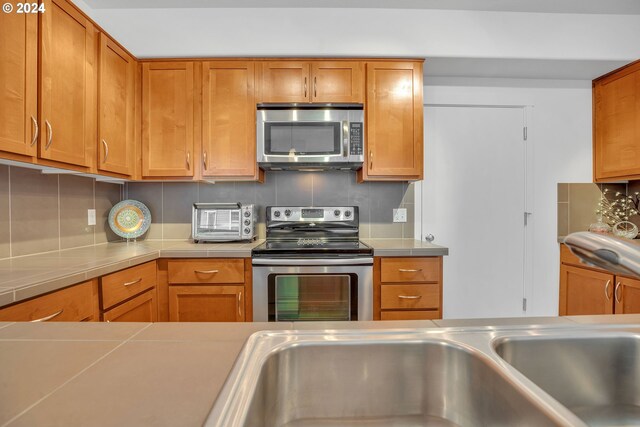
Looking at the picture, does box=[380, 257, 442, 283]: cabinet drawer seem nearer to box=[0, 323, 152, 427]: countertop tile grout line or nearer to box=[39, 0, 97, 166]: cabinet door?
box=[0, 323, 152, 427]: countertop tile grout line

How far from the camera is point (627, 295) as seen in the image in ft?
7.02

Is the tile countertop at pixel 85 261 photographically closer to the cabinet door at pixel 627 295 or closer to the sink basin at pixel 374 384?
the sink basin at pixel 374 384

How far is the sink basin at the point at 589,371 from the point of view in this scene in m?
0.65

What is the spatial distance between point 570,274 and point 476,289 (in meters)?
0.72

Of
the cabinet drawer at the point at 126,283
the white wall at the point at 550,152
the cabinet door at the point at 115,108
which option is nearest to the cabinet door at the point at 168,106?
the cabinet door at the point at 115,108

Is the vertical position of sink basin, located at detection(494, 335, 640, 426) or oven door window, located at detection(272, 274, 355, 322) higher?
sink basin, located at detection(494, 335, 640, 426)

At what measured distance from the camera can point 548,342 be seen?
2.12ft

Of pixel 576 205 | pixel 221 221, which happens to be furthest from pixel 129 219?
pixel 576 205

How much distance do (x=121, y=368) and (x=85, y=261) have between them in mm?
1428

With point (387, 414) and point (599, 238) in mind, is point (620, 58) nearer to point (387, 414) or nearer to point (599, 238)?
point (599, 238)

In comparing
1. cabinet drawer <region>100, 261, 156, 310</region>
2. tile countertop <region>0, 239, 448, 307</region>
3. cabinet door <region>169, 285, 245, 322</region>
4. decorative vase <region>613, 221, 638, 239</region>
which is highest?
decorative vase <region>613, 221, 638, 239</region>

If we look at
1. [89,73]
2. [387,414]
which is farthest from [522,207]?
[89,73]

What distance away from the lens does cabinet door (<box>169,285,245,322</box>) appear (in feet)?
6.86

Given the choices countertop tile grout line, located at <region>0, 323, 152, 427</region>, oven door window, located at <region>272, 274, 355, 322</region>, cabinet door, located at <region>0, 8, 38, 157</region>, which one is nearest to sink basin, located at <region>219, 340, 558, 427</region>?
countertop tile grout line, located at <region>0, 323, 152, 427</region>
